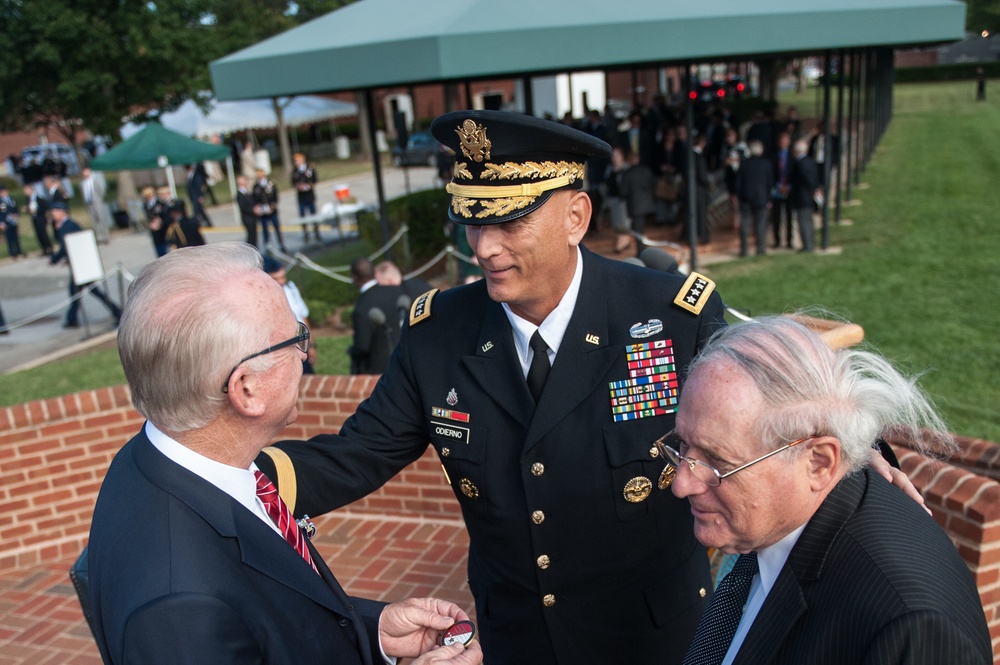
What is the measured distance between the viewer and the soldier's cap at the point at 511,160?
7.32 feet

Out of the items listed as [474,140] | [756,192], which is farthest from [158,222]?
[474,140]

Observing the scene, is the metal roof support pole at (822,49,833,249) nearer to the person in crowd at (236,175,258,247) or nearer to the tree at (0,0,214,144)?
the person in crowd at (236,175,258,247)

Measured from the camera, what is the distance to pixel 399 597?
452cm

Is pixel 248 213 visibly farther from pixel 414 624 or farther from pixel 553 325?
pixel 414 624

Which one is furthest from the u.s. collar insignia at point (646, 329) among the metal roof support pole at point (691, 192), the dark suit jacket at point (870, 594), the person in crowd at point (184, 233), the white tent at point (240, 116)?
the white tent at point (240, 116)

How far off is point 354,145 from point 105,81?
13.3 m

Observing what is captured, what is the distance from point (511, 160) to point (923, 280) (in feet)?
30.3

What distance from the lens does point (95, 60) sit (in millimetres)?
30203

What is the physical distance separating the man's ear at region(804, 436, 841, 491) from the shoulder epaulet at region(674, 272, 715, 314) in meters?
0.88

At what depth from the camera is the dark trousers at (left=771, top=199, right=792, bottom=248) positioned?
12555 mm

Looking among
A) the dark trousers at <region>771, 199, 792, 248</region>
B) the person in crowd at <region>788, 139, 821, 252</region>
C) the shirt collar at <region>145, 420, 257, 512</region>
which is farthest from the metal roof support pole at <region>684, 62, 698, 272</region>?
the shirt collar at <region>145, 420, 257, 512</region>

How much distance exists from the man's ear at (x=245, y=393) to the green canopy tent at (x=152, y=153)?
18019 mm

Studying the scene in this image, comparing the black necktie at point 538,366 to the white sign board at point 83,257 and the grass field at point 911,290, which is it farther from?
the white sign board at point 83,257

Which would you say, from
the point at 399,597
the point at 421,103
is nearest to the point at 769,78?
the point at 421,103
